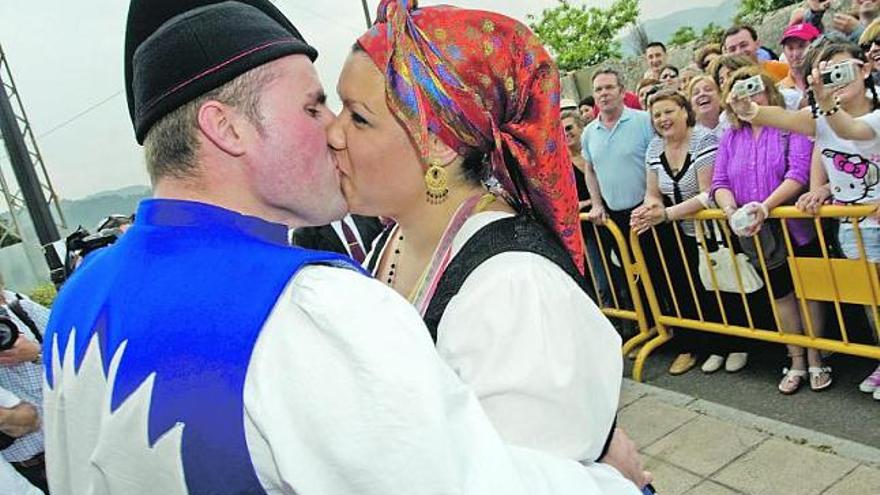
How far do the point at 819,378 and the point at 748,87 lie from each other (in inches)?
66.1

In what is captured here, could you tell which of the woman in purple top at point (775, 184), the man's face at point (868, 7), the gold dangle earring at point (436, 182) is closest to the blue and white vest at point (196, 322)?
the gold dangle earring at point (436, 182)

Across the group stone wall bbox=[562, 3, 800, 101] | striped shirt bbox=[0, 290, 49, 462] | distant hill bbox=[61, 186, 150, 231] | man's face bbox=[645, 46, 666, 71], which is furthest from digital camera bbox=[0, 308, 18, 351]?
distant hill bbox=[61, 186, 150, 231]

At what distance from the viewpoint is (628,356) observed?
16.7ft

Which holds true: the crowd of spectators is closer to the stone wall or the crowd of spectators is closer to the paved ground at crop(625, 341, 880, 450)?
the paved ground at crop(625, 341, 880, 450)

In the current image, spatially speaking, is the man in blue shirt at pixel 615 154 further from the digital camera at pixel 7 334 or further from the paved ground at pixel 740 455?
the digital camera at pixel 7 334

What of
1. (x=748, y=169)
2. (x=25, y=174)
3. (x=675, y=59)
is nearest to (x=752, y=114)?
(x=748, y=169)

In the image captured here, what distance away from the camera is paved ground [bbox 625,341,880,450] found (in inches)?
138

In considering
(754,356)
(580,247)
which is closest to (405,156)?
(580,247)

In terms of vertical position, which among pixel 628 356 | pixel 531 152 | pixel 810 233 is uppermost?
pixel 531 152

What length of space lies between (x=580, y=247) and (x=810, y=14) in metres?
6.02

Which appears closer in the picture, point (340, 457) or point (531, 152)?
point (340, 457)

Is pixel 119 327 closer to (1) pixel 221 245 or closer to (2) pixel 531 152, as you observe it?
(1) pixel 221 245

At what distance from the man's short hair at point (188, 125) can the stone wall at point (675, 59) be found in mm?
5898

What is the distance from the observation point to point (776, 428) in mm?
3498
